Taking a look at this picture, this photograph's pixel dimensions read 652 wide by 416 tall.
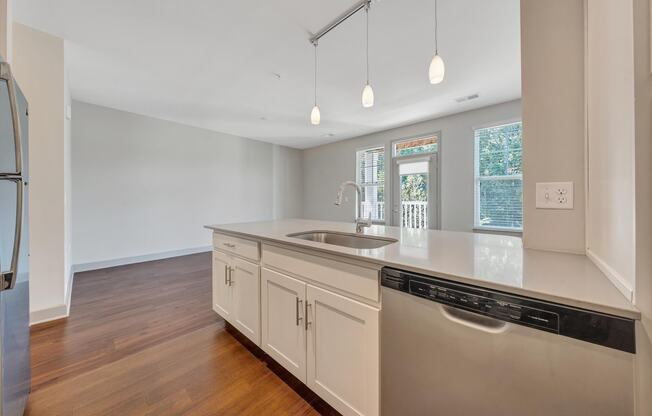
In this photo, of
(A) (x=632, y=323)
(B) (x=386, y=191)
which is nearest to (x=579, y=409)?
(A) (x=632, y=323)

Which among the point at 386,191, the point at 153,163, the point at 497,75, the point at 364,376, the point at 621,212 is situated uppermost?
the point at 497,75

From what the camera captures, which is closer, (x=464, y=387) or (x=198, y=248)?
(x=464, y=387)

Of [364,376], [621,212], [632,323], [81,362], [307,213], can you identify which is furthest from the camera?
[307,213]

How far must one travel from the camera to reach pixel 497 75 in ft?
9.88

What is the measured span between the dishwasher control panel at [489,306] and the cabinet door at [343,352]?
0.87 ft

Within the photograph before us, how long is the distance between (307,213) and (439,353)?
648 cm

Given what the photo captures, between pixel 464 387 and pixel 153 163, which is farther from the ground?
pixel 153 163

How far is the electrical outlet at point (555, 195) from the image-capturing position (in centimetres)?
111

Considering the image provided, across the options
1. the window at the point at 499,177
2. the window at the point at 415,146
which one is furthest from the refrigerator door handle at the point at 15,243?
the window at the point at 415,146

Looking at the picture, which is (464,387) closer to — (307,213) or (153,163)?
(153,163)

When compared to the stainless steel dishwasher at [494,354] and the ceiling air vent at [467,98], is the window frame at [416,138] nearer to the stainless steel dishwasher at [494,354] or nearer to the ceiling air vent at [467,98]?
the ceiling air vent at [467,98]

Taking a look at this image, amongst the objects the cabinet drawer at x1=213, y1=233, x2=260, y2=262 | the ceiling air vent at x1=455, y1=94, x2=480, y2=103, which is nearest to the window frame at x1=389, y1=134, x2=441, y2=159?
the ceiling air vent at x1=455, y1=94, x2=480, y2=103

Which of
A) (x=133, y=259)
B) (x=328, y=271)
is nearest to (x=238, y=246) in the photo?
(x=328, y=271)

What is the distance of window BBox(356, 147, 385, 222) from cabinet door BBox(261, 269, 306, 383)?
4102 millimetres
